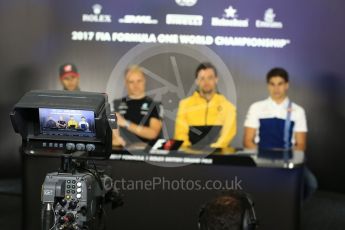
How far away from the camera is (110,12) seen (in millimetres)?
6035

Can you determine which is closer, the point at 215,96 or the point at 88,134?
the point at 88,134

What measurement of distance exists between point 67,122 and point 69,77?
3825 millimetres

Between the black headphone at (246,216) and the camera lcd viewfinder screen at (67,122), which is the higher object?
the camera lcd viewfinder screen at (67,122)

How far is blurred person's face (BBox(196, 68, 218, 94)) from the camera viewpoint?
5.95m

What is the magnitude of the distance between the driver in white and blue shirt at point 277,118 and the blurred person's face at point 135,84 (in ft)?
3.55

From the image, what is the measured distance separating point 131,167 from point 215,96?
2.09m

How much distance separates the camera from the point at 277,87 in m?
5.98

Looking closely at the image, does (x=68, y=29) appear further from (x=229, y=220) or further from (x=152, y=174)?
(x=229, y=220)

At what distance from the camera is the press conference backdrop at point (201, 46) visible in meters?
5.88

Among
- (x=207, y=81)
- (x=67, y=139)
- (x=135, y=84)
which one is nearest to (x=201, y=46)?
(x=207, y=81)

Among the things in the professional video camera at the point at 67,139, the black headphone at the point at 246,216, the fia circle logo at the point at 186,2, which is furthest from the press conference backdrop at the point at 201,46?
the black headphone at the point at 246,216

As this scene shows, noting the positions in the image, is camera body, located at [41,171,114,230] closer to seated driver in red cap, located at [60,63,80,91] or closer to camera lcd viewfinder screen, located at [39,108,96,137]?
camera lcd viewfinder screen, located at [39,108,96,137]

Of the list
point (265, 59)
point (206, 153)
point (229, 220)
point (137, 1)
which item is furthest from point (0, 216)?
point (229, 220)

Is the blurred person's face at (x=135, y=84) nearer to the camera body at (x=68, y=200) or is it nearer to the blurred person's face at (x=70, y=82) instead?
the blurred person's face at (x=70, y=82)
